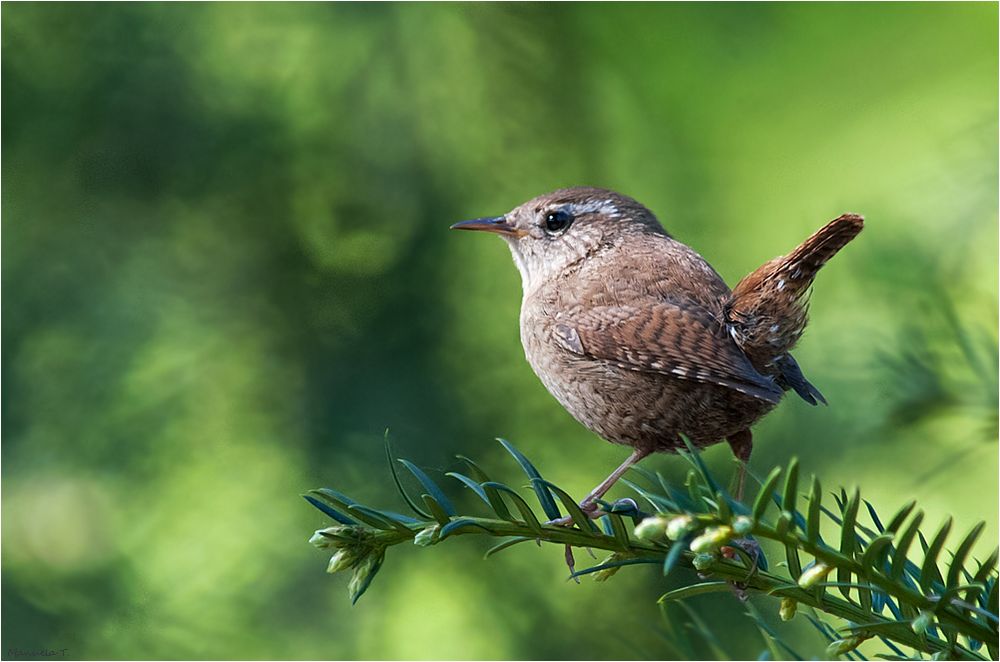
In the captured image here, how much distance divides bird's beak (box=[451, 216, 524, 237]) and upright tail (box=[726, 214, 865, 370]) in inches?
26.8

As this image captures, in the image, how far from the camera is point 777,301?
89.4 inches

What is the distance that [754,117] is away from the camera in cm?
308

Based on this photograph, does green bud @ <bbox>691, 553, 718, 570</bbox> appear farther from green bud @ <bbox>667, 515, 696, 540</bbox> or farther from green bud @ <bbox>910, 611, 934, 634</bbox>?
green bud @ <bbox>910, 611, 934, 634</bbox>

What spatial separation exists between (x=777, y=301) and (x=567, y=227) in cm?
101

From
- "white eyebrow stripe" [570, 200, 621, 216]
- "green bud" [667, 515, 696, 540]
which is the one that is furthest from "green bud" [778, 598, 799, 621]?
"white eyebrow stripe" [570, 200, 621, 216]

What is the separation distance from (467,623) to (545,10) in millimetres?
1694

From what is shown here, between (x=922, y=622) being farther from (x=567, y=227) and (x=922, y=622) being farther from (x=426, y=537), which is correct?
(x=567, y=227)

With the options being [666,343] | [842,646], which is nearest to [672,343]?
[666,343]

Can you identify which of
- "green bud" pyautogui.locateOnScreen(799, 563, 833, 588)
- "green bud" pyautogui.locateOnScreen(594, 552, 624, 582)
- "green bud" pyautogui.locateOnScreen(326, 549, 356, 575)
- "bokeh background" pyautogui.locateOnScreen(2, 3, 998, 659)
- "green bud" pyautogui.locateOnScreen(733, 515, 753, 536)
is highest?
"bokeh background" pyautogui.locateOnScreen(2, 3, 998, 659)

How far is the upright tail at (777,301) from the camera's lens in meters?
2.19

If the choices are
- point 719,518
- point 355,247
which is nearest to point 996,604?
point 719,518

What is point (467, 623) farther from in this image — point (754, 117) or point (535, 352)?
point (754, 117)

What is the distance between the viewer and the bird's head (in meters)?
3.06

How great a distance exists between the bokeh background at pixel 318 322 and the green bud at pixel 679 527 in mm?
1372
